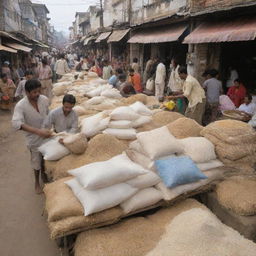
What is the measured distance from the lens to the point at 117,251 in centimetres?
196

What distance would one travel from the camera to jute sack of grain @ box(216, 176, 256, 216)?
2436mm

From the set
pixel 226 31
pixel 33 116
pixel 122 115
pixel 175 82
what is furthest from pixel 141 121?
pixel 175 82

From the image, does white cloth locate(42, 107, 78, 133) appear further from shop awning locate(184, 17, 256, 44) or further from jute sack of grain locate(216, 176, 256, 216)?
shop awning locate(184, 17, 256, 44)

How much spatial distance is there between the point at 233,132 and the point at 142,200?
1410 mm

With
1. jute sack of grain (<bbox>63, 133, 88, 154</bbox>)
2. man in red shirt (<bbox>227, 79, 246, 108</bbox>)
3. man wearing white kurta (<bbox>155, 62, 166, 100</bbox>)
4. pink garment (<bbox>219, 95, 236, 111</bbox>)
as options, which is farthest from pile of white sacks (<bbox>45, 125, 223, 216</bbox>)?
man wearing white kurta (<bbox>155, 62, 166, 100</bbox>)

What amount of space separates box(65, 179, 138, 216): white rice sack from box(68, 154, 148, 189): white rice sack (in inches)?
2.1

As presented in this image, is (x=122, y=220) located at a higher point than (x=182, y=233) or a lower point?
lower

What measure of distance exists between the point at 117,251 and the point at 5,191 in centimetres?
276

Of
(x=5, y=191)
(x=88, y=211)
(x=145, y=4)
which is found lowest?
(x=5, y=191)

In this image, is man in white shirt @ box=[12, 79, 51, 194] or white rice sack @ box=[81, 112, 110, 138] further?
white rice sack @ box=[81, 112, 110, 138]

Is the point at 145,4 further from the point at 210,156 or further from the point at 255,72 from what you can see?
the point at 210,156

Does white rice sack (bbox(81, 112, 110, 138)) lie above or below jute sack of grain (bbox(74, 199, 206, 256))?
above

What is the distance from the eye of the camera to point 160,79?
344 inches

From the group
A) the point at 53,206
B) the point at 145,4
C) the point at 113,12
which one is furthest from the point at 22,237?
the point at 113,12
